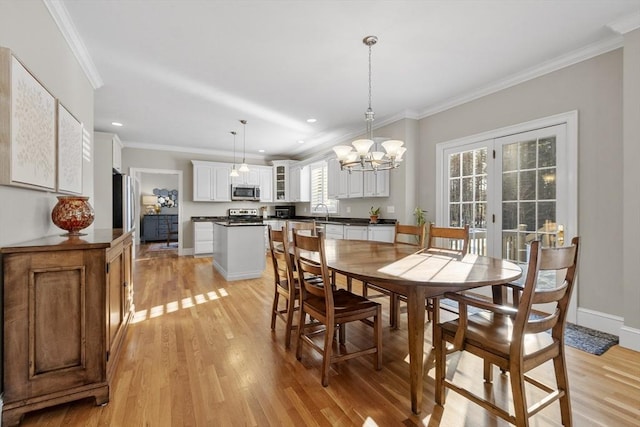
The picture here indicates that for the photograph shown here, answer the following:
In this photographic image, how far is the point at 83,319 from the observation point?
1.65 metres

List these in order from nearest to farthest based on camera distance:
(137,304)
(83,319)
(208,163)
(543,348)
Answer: (543,348) < (83,319) < (137,304) < (208,163)

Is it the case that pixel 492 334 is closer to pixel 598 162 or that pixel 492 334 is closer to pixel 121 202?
pixel 598 162

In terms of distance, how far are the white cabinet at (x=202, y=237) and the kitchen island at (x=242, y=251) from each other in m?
2.15

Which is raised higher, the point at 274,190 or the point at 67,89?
the point at 67,89

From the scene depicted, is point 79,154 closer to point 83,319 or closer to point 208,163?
point 83,319

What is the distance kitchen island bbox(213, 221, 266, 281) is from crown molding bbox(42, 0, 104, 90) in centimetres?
247

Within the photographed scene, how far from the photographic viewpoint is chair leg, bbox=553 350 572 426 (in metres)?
1.48

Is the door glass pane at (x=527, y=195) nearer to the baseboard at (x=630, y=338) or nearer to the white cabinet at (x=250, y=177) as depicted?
the baseboard at (x=630, y=338)

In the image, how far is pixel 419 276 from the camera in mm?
1630

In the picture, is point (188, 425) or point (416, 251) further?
point (416, 251)

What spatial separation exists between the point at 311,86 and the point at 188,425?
3.48 meters

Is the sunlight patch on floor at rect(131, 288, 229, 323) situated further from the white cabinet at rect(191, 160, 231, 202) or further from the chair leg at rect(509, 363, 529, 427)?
the white cabinet at rect(191, 160, 231, 202)

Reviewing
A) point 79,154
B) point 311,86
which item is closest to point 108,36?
point 79,154

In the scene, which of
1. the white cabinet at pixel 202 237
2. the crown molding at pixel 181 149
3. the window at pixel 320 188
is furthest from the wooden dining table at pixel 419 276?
the crown molding at pixel 181 149
